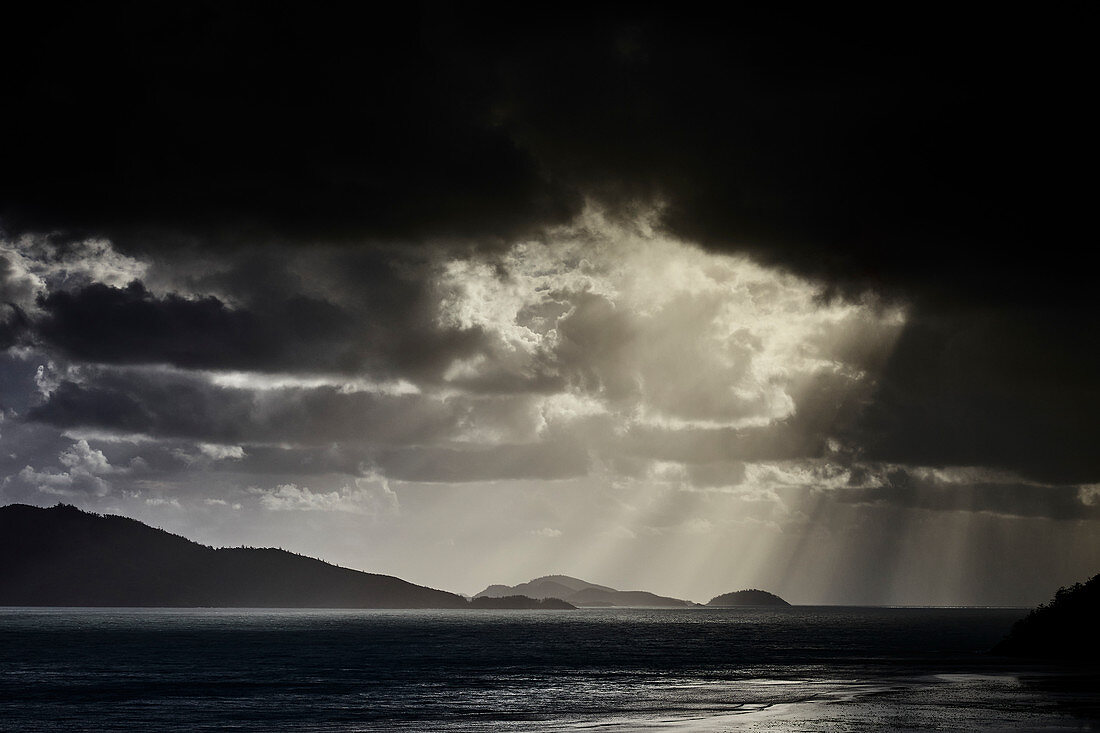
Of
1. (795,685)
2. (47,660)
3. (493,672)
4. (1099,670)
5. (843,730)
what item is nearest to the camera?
(843,730)

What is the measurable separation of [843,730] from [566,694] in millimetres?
32847

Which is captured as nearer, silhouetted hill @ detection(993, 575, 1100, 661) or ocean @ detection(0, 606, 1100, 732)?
ocean @ detection(0, 606, 1100, 732)

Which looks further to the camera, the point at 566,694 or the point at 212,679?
the point at 212,679

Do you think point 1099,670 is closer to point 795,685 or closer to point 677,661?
point 795,685

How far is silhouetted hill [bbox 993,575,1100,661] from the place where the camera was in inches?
5320

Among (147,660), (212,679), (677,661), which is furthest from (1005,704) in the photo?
(147,660)

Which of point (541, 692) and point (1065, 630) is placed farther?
point (1065, 630)

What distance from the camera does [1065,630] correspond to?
13825 centimetres

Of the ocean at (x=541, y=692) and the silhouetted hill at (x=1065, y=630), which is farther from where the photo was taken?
the silhouetted hill at (x=1065, y=630)

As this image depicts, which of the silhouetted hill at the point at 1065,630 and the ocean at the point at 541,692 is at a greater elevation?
the silhouetted hill at the point at 1065,630

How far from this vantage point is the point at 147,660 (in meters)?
146

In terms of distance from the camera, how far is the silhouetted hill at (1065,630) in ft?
443

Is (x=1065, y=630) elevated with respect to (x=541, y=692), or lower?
elevated

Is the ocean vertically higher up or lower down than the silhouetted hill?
lower down
